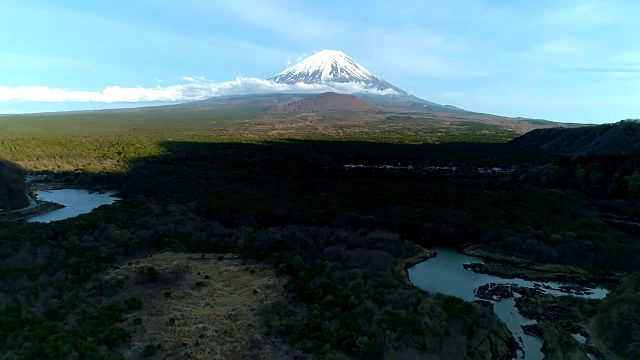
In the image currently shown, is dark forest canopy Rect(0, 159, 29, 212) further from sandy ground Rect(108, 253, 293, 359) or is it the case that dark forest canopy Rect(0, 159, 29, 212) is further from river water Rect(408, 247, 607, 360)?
river water Rect(408, 247, 607, 360)

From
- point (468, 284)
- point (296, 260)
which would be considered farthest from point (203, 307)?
point (468, 284)

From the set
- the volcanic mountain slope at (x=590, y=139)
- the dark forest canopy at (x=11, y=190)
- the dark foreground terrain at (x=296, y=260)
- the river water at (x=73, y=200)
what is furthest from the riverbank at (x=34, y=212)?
the volcanic mountain slope at (x=590, y=139)

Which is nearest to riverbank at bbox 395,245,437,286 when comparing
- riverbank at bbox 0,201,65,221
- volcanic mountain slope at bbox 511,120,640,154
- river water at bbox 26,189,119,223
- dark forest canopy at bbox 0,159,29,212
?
river water at bbox 26,189,119,223

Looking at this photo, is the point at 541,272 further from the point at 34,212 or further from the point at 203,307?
Answer: the point at 34,212

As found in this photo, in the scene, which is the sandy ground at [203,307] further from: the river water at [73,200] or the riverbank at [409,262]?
the river water at [73,200]

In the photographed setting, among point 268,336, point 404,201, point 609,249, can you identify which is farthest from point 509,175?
point 268,336

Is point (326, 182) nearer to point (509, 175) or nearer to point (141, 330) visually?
point (509, 175)
